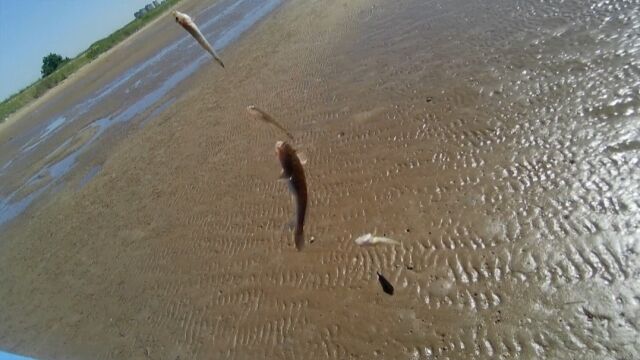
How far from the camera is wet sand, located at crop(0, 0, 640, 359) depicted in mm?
4059

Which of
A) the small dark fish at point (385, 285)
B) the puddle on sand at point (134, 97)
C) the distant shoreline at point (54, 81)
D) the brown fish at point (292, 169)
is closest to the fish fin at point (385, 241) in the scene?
the small dark fish at point (385, 285)

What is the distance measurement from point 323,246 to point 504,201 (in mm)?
2180

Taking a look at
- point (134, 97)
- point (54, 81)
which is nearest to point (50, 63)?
point (54, 81)

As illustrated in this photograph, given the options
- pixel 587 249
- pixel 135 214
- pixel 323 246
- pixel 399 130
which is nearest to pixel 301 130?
pixel 399 130

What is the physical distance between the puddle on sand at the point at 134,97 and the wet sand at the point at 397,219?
3929 millimetres

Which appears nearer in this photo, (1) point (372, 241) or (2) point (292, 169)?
(2) point (292, 169)

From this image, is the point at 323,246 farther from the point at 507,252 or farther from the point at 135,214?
the point at 135,214

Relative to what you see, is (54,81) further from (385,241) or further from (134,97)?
(385,241)

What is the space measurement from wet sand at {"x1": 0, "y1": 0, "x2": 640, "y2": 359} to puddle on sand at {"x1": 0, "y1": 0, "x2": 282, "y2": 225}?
12.9 ft

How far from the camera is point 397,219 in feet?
17.8

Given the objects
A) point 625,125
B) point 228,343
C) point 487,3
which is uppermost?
point 487,3

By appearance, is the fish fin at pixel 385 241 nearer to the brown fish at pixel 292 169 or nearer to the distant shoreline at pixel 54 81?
the brown fish at pixel 292 169

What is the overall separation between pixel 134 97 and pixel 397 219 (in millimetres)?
15539

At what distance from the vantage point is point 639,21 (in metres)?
6.30
